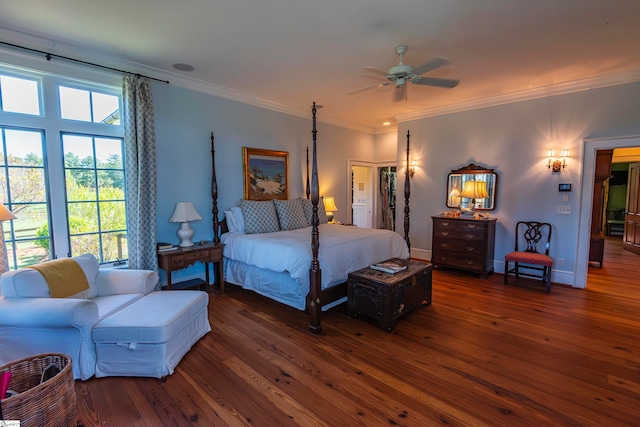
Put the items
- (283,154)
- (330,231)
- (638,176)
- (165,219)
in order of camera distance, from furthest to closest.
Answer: (638,176) < (283,154) < (330,231) < (165,219)

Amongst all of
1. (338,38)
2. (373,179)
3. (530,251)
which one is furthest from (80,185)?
(530,251)

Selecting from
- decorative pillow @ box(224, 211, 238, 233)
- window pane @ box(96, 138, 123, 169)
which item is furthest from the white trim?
decorative pillow @ box(224, 211, 238, 233)

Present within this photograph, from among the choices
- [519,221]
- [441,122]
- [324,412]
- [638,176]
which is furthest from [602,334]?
[638,176]

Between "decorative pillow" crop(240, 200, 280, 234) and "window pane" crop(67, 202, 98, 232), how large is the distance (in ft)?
5.67

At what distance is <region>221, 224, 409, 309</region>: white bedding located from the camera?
3229mm

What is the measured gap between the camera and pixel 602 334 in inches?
113

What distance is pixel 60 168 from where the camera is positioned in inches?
125

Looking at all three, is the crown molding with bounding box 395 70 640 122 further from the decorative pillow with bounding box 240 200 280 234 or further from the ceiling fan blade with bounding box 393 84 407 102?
the decorative pillow with bounding box 240 200 280 234

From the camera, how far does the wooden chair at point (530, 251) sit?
428 cm

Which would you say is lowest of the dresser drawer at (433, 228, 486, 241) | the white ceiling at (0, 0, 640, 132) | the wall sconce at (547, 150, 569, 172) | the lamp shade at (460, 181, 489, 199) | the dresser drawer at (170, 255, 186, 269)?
the dresser drawer at (170, 255, 186, 269)

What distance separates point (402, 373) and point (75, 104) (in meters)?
4.20

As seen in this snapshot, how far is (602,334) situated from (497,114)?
332cm

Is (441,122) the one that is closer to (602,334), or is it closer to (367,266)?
(367,266)

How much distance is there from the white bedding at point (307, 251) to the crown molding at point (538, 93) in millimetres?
2654
